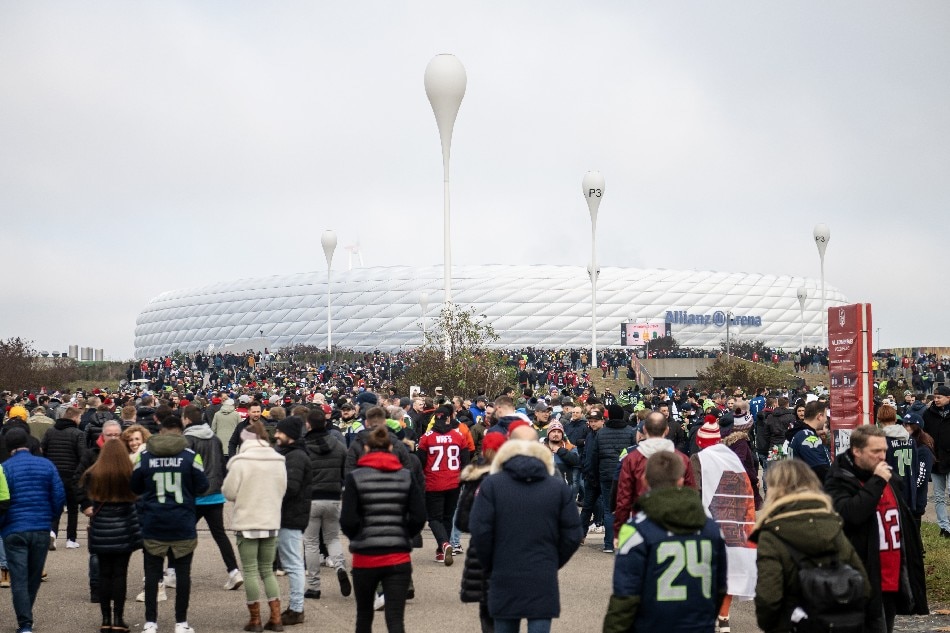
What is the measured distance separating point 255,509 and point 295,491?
22.1 inches

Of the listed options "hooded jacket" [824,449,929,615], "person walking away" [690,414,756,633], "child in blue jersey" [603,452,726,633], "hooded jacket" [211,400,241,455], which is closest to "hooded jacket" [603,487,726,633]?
"child in blue jersey" [603,452,726,633]

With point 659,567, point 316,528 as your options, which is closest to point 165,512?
point 316,528

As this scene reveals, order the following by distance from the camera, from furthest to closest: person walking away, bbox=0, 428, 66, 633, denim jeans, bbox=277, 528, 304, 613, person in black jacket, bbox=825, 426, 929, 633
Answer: denim jeans, bbox=277, 528, 304, 613, person walking away, bbox=0, 428, 66, 633, person in black jacket, bbox=825, 426, 929, 633

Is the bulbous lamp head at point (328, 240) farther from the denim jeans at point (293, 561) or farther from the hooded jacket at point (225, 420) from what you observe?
the denim jeans at point (293, 561)

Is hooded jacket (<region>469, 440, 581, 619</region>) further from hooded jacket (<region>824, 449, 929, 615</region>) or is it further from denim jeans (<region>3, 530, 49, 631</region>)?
denim jeans (<region>3, 530, 49, 631</region>)

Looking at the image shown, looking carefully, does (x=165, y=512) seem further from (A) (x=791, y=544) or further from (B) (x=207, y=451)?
(A) (x=791, y=544)

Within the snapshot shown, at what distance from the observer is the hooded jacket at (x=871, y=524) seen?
6.31 metres

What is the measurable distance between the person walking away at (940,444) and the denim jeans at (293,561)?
27.7ft

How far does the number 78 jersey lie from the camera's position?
12406 mm

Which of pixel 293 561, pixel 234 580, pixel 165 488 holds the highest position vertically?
pixel 165 488

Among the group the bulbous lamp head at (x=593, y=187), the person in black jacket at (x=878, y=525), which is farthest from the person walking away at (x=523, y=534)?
the bulbous lamp head at (x=593, y=187)

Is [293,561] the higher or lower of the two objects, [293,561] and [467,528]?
the lower

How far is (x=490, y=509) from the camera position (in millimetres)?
6129

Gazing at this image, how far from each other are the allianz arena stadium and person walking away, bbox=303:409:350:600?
94.3 m
